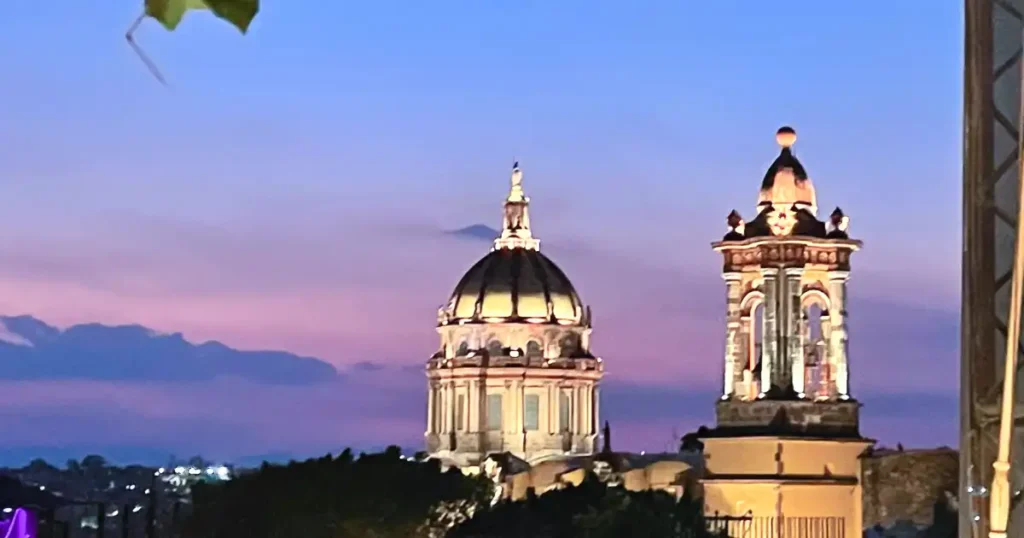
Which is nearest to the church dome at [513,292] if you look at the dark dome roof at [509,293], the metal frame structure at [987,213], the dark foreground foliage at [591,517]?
the dark dome roof at [509,293]

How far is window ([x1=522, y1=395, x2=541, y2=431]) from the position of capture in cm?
7481

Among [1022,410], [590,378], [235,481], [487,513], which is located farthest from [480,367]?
[1022,410]

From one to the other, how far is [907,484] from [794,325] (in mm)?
3090

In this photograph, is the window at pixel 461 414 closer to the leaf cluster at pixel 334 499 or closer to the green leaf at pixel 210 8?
the leaf cluster at pixel 334 499

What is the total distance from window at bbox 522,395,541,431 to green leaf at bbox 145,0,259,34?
235 ft

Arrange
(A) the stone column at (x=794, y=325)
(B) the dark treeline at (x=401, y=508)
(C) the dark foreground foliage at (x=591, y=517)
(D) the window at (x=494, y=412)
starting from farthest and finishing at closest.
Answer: (D) the window at (x=494, y=412) → (A) the stone column at (x=794, y=325) → (B) the dark treeline at (x=401, y=508) → (C) the dark foreground foliage at (x=591, y=517)

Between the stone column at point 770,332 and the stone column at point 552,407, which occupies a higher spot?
the stone column at point 552,407

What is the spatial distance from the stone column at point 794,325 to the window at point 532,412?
3857 centimetres

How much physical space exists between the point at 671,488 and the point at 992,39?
36.8 m

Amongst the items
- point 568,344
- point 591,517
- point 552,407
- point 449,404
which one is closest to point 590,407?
point 552,407

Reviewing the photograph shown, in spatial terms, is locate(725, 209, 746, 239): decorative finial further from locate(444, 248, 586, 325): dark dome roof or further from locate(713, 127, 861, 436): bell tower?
locate(444, 248, 586, 325): dark dome roof

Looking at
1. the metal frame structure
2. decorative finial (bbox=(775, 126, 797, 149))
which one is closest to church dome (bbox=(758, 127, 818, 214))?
decorative finial (bbox=(775, 126, 797, 149))

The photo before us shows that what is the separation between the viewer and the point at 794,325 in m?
36.2

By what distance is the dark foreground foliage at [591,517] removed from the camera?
32.9 meters
